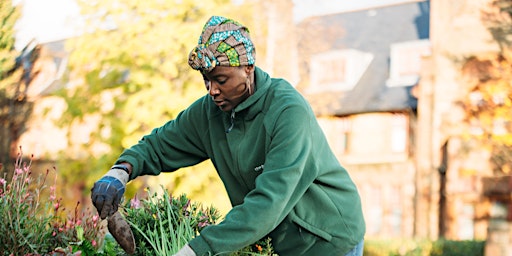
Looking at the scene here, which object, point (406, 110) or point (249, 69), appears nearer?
point (249, 69)

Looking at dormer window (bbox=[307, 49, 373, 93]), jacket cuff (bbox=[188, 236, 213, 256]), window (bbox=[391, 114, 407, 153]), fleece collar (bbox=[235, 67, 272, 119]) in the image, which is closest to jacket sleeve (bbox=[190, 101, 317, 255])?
jacket cuff (bbox=[188, 236, 213, 256])

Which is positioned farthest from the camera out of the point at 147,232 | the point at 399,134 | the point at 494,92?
the point at 399,134

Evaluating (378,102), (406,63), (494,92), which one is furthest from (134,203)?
(406,63)

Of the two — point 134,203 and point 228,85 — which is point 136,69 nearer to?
point 134,203

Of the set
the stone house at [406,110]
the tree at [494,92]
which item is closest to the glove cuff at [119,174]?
the tree at [494,92]

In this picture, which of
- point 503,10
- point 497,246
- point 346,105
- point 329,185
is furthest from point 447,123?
point 329,185

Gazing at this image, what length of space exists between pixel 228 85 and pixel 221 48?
15 cm

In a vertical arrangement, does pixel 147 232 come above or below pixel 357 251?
above

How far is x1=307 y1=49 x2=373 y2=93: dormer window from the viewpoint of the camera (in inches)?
1278

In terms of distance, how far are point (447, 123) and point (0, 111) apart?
14665mm

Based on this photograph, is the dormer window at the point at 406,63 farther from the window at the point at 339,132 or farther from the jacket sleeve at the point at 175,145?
the jacket sleeve at the point at 175,145

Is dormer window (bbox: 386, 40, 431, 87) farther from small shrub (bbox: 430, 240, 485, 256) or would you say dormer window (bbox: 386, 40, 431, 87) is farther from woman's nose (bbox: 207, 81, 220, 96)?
woman's nose (bbox: 207, 81, 220, 96)

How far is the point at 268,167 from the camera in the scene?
3.03 metres

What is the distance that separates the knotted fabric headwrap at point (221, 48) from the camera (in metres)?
3.09
